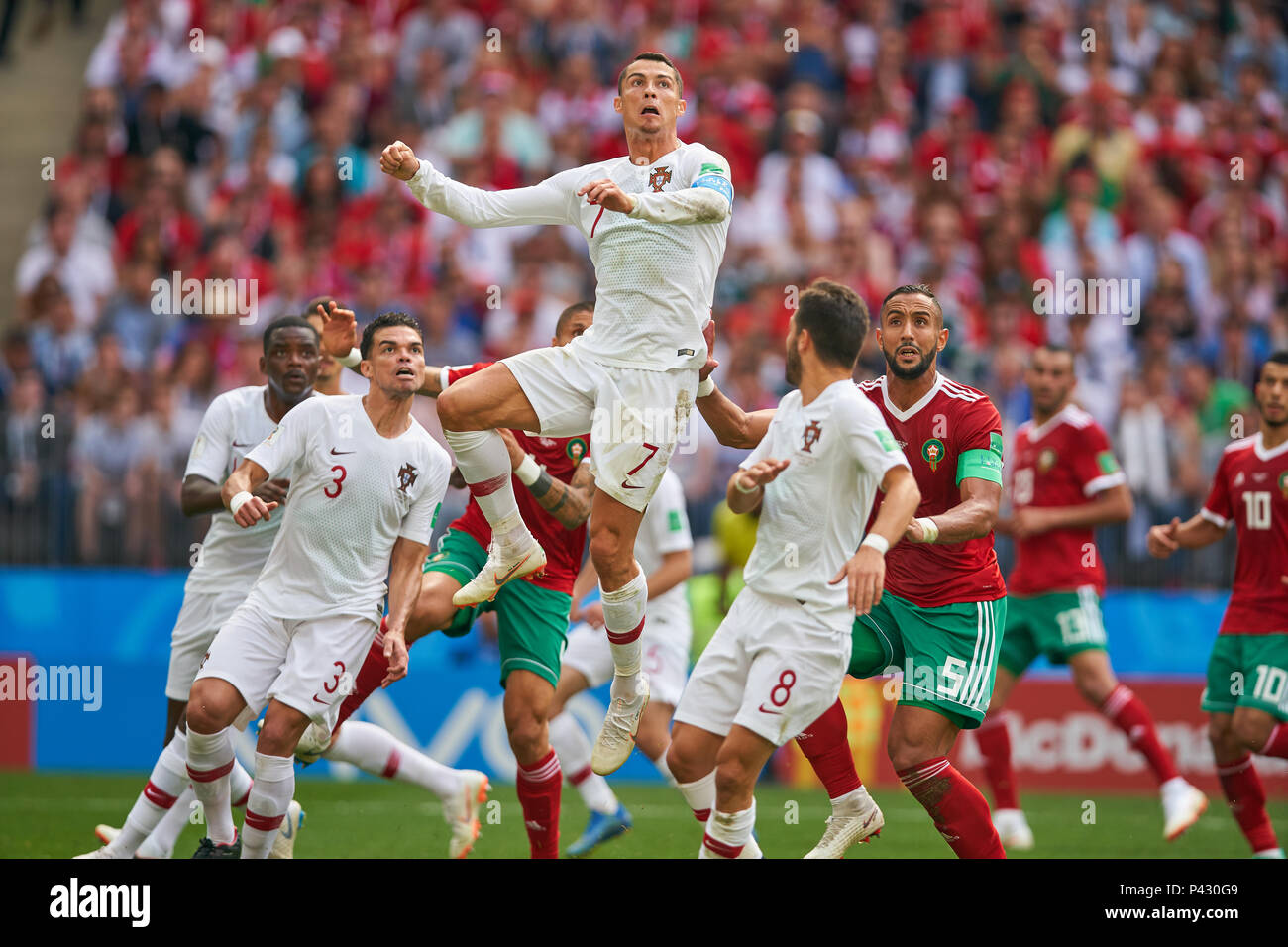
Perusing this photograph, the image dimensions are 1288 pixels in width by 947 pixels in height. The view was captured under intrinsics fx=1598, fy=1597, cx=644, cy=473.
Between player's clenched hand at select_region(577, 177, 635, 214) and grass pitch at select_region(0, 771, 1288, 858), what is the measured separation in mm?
4112

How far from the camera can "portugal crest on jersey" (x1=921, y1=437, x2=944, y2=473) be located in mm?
7309

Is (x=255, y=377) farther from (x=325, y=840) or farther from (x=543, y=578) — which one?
(x=543, y=578)

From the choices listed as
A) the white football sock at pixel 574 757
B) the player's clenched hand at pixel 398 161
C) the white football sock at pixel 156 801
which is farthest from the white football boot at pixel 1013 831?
the player's clenched hand at pixel 398 161

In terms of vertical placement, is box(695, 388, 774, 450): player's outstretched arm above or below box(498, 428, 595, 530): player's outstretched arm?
above

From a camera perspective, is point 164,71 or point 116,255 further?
point 164,71

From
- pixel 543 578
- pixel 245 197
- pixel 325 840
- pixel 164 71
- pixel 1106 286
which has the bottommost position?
pixel 325 840

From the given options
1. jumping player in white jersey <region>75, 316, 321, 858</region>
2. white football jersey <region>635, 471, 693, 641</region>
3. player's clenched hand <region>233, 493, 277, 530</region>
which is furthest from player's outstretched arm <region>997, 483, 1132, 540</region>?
player's clenched hand <region>233, 493, 277, 530</region>

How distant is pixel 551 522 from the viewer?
28.6 ft

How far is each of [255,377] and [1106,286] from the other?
28.0 feet

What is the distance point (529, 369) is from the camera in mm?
7027

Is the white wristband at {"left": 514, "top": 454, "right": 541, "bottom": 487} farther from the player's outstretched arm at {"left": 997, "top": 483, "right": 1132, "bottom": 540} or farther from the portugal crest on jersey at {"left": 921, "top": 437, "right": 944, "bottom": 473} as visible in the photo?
the player's outstretched arm at {"left": 997, "top": 483, "right": 1132, "bottom": 540}

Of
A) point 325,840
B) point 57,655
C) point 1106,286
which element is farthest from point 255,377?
point 1106,286

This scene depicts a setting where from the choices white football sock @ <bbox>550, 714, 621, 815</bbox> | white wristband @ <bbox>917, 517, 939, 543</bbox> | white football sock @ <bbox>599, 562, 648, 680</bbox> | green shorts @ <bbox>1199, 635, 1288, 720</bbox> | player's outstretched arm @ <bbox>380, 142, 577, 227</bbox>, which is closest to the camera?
white wristband @ <bbox>917, 517, 939, 543</bbox>

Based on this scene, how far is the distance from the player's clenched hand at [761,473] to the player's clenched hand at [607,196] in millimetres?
1162
